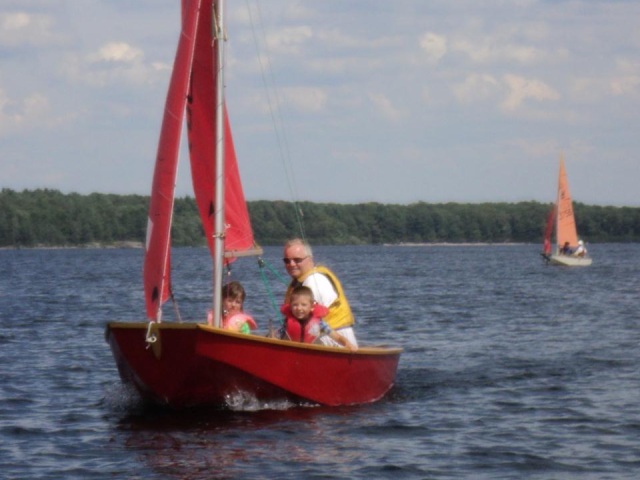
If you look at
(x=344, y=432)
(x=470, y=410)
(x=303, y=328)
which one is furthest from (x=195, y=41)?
(x=470, y=410)

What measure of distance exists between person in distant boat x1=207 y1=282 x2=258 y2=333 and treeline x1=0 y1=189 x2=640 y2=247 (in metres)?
140

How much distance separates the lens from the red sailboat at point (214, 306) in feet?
45.5

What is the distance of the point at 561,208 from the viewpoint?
7381cm

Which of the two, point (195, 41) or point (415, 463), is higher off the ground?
point (195, 41)

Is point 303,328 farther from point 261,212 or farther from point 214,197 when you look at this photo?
point 261,212

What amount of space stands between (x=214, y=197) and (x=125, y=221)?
529 ft

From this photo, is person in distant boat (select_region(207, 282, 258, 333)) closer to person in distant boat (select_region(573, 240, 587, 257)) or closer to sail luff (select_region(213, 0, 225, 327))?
sail luff (select_region(213, 0, 225, 327))

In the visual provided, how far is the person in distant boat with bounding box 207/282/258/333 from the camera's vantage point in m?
14.9

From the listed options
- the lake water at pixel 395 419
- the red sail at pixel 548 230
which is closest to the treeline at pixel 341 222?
the red sail at pixel 548 230

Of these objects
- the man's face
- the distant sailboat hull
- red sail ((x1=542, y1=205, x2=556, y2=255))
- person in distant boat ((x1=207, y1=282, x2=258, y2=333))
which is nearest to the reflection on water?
person in distant boat ((x1=207, y1=282, x2=258, y2=333))

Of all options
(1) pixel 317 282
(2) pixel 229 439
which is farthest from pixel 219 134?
(2) pixel 229 439

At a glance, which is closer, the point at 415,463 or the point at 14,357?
the point at 415,463

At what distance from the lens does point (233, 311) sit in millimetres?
15125

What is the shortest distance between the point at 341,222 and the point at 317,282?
532 ft
